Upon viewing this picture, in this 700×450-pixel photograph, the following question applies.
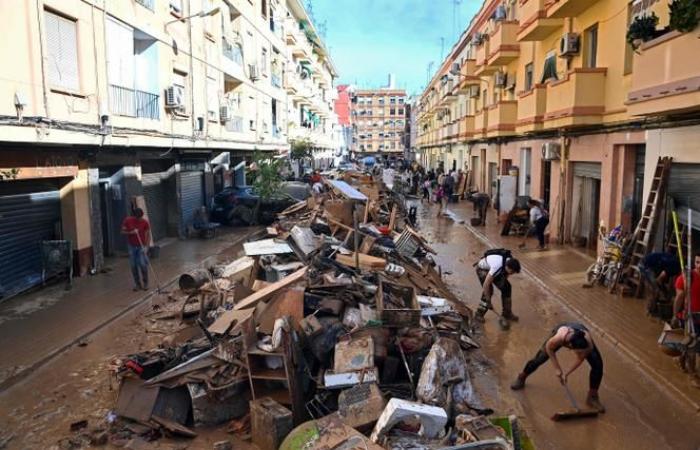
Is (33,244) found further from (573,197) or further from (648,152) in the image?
(573,197)

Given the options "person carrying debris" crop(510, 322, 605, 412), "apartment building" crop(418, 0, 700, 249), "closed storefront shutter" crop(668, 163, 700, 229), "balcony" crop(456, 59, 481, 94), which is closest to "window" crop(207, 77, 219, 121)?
"apartment building" crop(418, 0, 700, 249)

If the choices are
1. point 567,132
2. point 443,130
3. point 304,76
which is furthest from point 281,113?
point 567,132

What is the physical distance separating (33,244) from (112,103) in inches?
147

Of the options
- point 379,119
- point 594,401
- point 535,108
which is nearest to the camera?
point 594,401

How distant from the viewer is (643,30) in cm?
1055

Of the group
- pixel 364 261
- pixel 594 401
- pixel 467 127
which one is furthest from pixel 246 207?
pixel 594 401

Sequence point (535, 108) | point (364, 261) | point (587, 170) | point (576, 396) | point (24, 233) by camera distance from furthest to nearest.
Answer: point (535, 108) < point (587, 170) < point (24, 233) < point (364, 261) < point (576, 396)

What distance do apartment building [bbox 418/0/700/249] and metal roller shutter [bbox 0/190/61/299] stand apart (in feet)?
40.5

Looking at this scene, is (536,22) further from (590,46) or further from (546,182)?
(546,182)

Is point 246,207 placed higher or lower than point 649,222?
lower

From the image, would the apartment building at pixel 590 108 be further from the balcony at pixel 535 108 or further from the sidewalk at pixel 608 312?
the sidewalk at pixel 608 312

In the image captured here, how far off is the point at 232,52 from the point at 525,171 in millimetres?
13240

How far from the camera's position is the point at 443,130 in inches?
1839

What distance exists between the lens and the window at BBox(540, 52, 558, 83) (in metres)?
18.5
